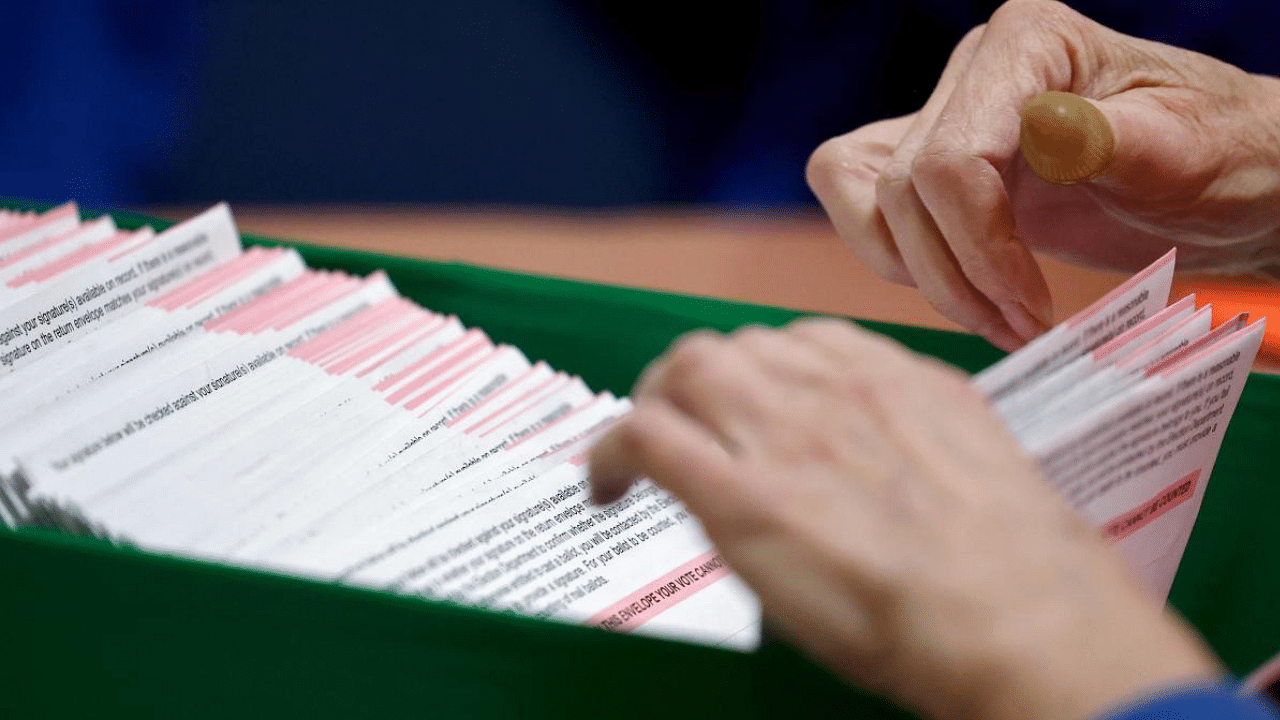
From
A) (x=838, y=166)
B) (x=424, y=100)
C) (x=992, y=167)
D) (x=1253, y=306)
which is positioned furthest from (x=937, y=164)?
(x=424, y=100)

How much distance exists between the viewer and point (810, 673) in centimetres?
47

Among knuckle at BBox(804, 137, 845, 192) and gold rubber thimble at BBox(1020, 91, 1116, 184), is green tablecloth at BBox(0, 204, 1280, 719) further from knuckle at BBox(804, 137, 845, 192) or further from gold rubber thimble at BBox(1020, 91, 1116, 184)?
knuckle at BBox(804, 137, 845, 192)

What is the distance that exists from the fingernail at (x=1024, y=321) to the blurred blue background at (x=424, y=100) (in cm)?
127

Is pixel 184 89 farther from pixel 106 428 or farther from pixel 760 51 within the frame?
pixel 106 428

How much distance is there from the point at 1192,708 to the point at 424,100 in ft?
6.71

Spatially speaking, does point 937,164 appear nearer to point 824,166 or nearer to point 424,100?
point 824,166

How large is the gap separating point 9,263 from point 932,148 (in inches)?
23.9

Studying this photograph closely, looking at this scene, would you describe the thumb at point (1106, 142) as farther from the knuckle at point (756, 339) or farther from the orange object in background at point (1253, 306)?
the knuckle at point (756, 339)

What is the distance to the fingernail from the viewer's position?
0.82m

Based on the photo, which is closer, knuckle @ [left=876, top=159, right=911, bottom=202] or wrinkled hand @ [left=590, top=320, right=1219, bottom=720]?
wrinkled hand @ [left=590, top=320, right=1219, bottom=720]

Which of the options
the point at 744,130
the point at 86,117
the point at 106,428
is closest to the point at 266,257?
the point at 106,428

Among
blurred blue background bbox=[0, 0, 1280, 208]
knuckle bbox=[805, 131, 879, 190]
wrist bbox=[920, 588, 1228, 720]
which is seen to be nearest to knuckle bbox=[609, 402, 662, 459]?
wrist bbox=[920, 588, 1228, 720]

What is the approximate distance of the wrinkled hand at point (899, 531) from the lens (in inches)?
15.2

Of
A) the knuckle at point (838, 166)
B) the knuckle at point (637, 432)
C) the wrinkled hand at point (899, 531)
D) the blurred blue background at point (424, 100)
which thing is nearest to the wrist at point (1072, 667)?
the wrinkled hand at point (899, 531)
